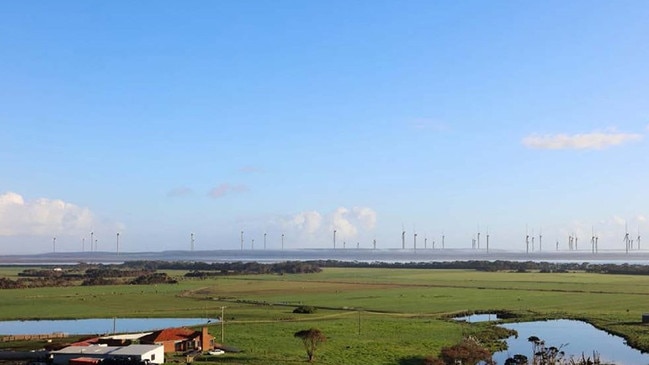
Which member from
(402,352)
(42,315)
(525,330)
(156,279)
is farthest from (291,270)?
(402,352)

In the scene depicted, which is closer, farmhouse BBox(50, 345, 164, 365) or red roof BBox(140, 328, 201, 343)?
farmhouse BBox(50, 345, 164, 365)

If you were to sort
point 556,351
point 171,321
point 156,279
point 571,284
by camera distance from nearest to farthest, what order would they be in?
point 556,351 → point 171,321 → point 571,284 → point 156,279

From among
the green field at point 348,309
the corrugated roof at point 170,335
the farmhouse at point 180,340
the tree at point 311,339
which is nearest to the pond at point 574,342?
the green field at point 348,309

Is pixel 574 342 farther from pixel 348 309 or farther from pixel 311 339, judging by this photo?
pixel 348 309

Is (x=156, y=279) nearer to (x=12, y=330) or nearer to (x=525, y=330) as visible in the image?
(x=12, y=330)

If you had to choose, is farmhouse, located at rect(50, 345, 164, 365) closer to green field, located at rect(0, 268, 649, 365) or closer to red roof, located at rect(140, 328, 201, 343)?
green field, located at rect(0, 268, 649, 365)

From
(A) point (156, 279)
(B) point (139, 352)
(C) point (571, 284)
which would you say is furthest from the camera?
(A) point (156, 279)

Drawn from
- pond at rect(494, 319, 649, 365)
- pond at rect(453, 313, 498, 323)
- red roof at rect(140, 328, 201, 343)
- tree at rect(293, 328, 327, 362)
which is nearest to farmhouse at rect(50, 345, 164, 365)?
red roof at rect(140, 328, 201, 343)

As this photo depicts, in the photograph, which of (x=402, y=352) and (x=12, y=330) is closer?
(x=402, y=352)
